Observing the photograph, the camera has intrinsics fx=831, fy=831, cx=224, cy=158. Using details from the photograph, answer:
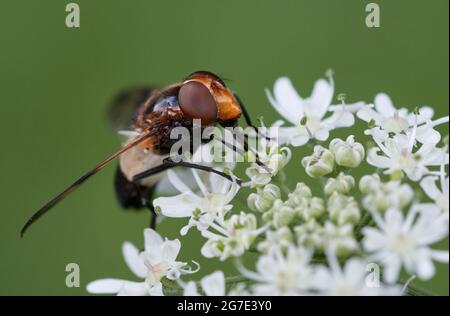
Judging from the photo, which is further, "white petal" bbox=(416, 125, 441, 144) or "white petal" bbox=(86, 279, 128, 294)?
"white petal" bbox=(86, 279, 128, 294)

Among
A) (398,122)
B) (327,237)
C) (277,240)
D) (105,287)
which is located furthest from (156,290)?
(398,122)

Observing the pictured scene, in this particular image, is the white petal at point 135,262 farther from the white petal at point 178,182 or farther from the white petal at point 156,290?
the white petal at point 178,182

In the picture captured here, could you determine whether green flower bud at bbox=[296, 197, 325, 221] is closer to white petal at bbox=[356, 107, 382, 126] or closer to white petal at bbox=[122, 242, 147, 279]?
white petal at bbox=[356, 107, 382, 126]

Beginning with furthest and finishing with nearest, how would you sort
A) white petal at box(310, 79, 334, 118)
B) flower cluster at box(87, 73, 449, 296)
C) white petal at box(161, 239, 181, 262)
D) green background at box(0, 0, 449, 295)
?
green background at box(0, 0, 449, 295)
white petal at box(310, 79, 334, 118)
white petal at box(161, 239, 181, 262)
flower cluster at box(87, 73, 449, 296)

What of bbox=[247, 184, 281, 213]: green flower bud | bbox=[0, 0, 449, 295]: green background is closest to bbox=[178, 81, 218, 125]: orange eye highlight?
bbox=[247, 184, 281, 213]: green flower bud

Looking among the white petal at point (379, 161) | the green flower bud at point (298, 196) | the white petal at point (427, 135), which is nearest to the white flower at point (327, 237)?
the green flower bud at point (298, 196)

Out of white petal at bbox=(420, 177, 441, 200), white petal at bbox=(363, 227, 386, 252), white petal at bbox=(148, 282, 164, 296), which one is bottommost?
white petal at bbox=(363, 227, 386, 252)

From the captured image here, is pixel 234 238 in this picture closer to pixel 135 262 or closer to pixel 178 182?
pixel 178 182
